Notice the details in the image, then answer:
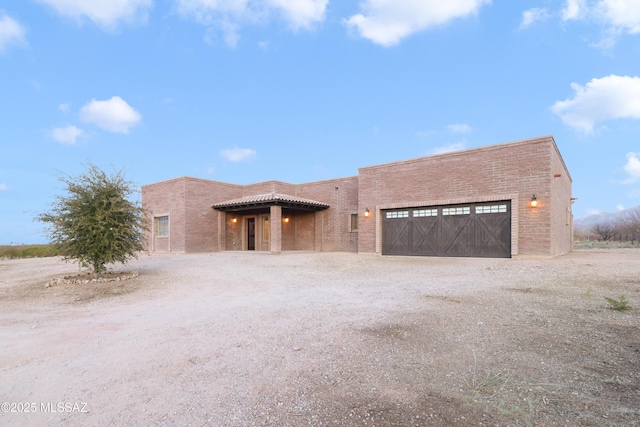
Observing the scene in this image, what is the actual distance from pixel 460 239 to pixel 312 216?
996cm

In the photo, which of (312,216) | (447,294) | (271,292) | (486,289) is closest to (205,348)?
(271,292)

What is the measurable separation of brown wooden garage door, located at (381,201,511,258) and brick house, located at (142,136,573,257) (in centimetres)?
4

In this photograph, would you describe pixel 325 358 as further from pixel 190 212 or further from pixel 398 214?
pixel 190 212

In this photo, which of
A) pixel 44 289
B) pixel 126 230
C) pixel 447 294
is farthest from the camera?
pixel 126 230

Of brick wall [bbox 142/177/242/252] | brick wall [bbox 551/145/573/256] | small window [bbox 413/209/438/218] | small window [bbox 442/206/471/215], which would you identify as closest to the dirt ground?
brick wall [bbox 551/145/573/256]

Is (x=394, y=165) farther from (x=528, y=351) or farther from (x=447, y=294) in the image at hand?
(x=528, y=351)

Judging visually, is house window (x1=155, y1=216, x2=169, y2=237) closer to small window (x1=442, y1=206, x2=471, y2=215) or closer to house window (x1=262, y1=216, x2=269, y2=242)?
house window (x1=262, y1=216, x2=269, y2=242)

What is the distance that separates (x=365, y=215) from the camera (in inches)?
664

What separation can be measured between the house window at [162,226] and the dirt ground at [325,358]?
1483cm

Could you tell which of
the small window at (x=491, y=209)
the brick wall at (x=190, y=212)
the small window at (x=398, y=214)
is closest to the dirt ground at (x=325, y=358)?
the small window at (x=491, y=209)

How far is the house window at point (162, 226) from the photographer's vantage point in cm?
2102

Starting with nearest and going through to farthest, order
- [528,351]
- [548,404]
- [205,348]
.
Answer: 1. [548,404]
2. [528,351]
3. [205,348]

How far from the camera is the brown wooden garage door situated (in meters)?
13.0

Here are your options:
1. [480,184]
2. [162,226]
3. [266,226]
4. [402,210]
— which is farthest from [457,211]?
[162,226]
